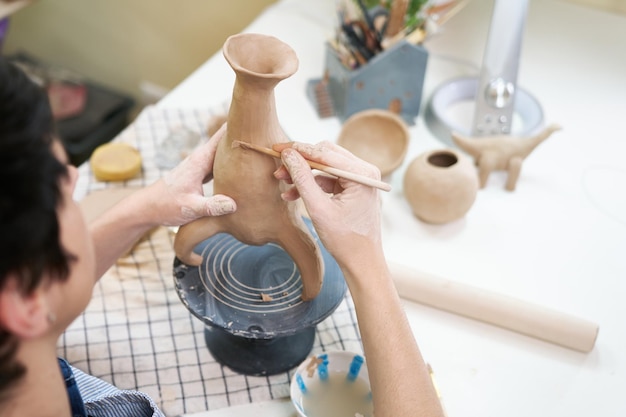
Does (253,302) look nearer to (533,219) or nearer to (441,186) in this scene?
(441,186)

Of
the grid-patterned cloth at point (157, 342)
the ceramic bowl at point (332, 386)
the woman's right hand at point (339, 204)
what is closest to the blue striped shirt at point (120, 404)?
the grid-patterned cloth at point (157, 342)

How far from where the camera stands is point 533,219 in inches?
56.4

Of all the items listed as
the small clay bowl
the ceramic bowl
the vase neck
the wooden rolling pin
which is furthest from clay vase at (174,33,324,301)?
the small clay bowl

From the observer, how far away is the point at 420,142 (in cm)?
161

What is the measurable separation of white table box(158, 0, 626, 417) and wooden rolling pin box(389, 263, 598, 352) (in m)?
0.02

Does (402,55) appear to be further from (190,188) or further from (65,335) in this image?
(65,335)

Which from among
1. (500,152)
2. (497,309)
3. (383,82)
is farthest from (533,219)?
(383,82)

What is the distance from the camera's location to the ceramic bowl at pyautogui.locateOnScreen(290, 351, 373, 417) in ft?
3.41

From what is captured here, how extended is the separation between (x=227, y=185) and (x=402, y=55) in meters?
0.68

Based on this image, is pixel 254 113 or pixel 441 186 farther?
pixel 441 186

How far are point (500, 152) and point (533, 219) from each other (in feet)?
0.53

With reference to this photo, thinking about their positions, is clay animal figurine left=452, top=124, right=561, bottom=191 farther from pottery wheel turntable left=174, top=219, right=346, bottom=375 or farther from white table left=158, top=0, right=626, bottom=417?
pottery wheel turntable left=174, top=219, right=346, bottom=375

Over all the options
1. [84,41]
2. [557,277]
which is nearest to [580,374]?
[557,277]

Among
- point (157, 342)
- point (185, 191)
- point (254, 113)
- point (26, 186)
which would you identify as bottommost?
point (157, 342)
